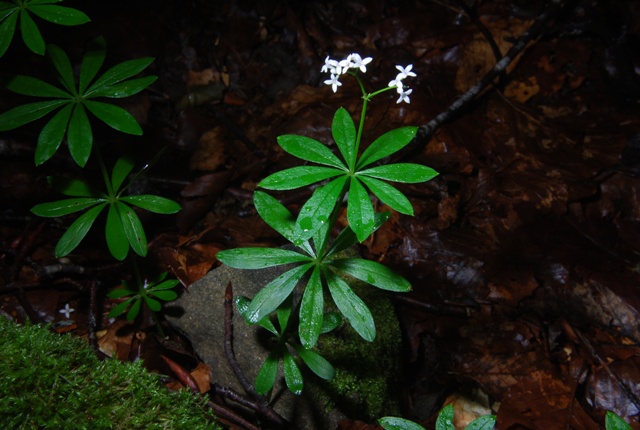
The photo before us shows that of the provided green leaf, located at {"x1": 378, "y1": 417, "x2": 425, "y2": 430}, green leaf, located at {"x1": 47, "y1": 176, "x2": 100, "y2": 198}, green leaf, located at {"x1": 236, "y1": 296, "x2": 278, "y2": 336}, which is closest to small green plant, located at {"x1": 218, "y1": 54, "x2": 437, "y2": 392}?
green leaf, located at {"x1": 236, "y1": 296, "x2": 278, "y2": 336}

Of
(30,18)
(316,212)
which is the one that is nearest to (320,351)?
(316,212)

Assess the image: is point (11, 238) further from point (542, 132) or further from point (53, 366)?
point (542, 132)

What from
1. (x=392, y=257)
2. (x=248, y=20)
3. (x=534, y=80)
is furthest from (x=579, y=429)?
(x=248, y=20)

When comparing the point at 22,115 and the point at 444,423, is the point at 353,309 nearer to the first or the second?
the point at 444,423

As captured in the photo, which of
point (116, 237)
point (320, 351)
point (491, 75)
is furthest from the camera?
point (491, 75)

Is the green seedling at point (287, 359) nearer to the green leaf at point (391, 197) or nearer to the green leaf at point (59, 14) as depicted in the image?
the green leaf at point (391, 197)

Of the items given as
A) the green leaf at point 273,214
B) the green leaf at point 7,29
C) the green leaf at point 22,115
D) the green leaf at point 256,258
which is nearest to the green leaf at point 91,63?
the green leaf at point 22,115

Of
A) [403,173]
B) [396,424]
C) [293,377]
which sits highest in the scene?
[403,173]
